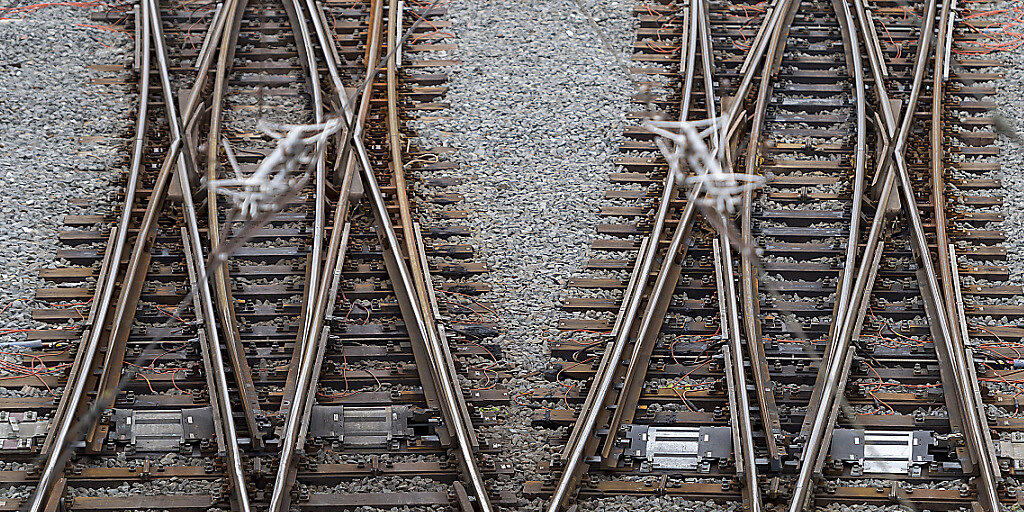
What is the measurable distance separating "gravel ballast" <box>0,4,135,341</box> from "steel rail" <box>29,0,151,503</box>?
311 millimetres

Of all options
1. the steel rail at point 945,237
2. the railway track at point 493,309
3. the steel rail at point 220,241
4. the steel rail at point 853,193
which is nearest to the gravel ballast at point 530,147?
the railway track at point 493,309

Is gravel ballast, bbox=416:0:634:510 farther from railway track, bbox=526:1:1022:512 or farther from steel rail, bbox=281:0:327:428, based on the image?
steel rail, bbox=281:0:327:428

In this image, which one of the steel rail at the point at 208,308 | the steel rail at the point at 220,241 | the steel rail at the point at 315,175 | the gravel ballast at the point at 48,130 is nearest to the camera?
the steel rail at the point at 208,308

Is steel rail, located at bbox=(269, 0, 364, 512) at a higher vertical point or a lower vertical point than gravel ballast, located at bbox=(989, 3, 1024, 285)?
lower

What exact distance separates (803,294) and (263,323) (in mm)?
3875

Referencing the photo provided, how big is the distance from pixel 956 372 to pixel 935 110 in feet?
9.05

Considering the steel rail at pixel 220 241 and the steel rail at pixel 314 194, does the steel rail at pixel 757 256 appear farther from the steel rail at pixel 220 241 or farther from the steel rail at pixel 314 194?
the steel rail at pixel 220 241

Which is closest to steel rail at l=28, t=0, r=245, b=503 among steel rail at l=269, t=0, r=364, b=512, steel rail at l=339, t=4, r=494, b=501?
steel rail at l=269, t=0, r=364, b=512

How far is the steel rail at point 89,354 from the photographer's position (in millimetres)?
6617

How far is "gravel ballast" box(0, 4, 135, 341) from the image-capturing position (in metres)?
8.10

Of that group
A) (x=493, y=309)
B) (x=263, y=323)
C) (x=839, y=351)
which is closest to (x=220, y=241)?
(x=263, y=323)

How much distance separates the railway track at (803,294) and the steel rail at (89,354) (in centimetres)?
292

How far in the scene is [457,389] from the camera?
711 centimetres

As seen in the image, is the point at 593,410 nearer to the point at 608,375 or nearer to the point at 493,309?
the point at 608,375
